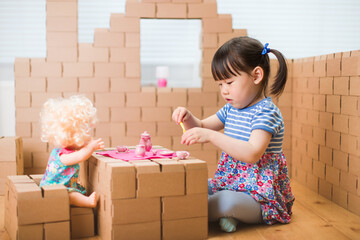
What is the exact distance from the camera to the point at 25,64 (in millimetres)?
2398

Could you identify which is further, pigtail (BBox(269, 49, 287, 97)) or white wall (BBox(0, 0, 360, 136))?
white wall (BBox(0, 0, 360, 136))

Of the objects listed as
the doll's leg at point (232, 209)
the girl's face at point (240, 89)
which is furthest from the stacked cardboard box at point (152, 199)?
the girl's face at point (240, 89)

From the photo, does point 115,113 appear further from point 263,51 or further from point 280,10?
point 280,10

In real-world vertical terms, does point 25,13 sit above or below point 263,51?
above

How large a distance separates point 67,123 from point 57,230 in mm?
400

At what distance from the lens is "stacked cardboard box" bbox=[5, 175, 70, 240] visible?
1.43 metres

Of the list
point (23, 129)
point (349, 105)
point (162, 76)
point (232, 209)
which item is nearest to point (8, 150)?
point (23, 129)

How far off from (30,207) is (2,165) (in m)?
0.86

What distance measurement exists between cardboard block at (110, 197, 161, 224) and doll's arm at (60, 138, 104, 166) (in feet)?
Answer: 0.84

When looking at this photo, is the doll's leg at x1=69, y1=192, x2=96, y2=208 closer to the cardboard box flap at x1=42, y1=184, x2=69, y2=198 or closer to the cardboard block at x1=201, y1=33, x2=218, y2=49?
the cardboard box flap at x1=42, y1=184, x2=69, y2=198

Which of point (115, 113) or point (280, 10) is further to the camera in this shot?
point (280, 10)

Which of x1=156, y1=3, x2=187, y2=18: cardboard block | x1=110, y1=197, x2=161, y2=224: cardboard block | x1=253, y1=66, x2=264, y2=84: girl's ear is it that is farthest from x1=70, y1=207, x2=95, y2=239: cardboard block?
x1=156, y1=3, x2=187, y2=18: cardboard block

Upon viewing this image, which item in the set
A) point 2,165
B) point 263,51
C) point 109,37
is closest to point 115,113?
point 109,37

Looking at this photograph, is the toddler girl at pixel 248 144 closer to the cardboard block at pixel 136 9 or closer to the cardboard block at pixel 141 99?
the cardboard block at pixel 141 99
